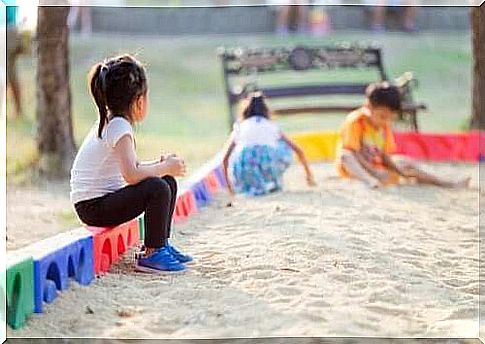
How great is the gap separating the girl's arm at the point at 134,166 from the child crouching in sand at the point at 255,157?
0.89 metres

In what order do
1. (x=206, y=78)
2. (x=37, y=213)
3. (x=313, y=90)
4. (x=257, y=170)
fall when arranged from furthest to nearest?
1. (x=206, y=78)
2. (x=313, y=90)
3. (x=257, y=170)
4. (x=37, y=213)

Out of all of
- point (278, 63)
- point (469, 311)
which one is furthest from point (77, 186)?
point (278, 63)

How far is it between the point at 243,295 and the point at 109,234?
29 centimetres

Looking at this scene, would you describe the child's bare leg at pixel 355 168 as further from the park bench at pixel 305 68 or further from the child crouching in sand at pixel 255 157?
the park bench at pixel 305 68

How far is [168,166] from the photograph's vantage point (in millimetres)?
1554

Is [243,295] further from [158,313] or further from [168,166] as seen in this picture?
[168,166]

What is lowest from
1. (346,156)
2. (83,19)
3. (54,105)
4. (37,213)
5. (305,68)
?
(37,213)

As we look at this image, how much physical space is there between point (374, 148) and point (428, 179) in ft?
0.55

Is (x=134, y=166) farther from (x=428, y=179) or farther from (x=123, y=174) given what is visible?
(x=428, y=179)

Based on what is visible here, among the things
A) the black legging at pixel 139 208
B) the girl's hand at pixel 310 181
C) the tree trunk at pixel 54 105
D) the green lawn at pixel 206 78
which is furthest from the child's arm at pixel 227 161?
the black legging at pixel 139 208

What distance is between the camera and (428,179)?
263cm

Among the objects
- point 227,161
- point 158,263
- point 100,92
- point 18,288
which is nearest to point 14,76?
point 227,161

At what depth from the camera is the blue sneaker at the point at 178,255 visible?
157 centimetres

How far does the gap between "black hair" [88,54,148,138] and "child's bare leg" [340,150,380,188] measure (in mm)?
1100
